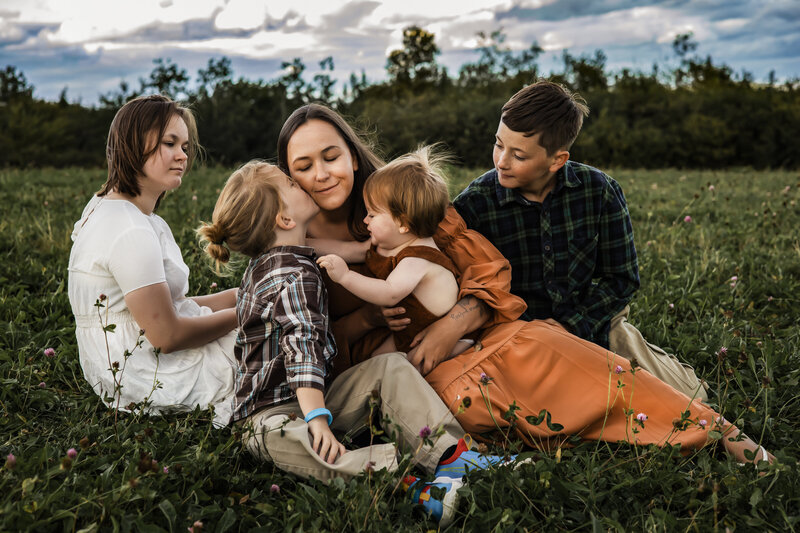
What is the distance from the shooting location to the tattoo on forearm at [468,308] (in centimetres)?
305

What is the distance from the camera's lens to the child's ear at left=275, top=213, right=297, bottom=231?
285 cm

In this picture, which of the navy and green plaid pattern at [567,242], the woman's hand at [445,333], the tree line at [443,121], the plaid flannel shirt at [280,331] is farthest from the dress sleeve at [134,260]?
the tree line at [443,121]

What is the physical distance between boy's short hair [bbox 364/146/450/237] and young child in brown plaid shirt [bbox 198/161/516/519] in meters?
0.33

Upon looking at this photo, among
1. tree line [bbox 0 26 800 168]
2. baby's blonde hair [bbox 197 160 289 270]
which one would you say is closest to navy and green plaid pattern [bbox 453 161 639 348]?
baby's blonde hair [bbox 197 160 289 270]

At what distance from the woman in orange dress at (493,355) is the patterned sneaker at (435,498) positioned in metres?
0.39

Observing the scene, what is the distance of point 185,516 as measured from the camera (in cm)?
217

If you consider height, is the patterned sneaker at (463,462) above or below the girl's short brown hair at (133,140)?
below

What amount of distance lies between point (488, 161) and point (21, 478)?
19083 mm

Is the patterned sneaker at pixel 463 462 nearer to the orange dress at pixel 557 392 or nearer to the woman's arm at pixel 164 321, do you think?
the orange dress at pixel 557 392

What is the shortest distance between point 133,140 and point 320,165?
2.76 ft

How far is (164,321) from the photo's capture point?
288 centimetres

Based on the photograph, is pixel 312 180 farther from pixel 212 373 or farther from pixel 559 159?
pixel 559 159

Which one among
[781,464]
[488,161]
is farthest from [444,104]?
[781,464]

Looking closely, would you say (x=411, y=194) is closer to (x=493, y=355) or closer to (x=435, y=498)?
(x=493, y=355)
